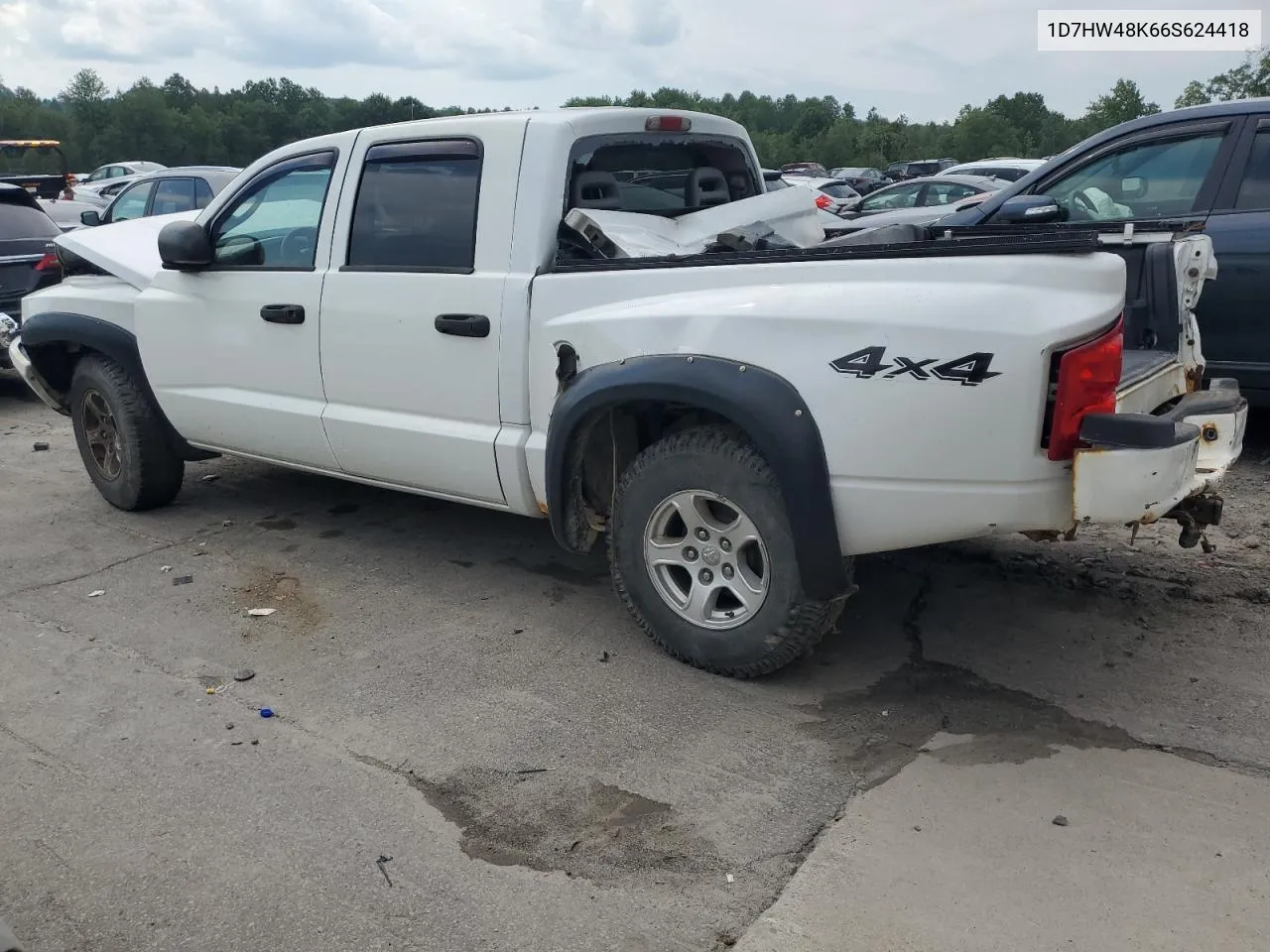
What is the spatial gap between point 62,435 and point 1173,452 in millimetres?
7683

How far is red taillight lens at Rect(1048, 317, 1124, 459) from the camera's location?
301 centimetres

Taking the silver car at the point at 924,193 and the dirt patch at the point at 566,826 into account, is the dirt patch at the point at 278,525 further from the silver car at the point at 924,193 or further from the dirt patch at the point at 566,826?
the silver car at the point at 924,193

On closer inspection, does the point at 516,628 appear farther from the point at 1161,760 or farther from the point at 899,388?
the point at 1161,760

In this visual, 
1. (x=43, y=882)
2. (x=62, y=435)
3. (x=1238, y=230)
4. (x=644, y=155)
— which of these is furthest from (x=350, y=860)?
(x=62, y=435)

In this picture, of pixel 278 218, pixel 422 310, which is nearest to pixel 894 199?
pixel 278 218

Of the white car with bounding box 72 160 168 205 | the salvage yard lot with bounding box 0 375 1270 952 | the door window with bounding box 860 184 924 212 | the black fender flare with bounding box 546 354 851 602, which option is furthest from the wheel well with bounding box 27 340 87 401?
the white car with bounding box 72 160 168 205

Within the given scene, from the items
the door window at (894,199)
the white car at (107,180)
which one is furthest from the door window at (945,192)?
the white car at (107,180)

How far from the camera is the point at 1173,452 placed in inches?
119

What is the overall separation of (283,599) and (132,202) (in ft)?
34.2

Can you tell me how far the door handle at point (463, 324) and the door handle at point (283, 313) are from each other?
87cm

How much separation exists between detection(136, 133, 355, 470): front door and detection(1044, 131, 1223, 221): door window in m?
4.03

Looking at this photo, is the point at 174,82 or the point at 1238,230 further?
the point at 174,82

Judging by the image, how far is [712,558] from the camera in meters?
3.76

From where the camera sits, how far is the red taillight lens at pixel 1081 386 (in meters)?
3.01
